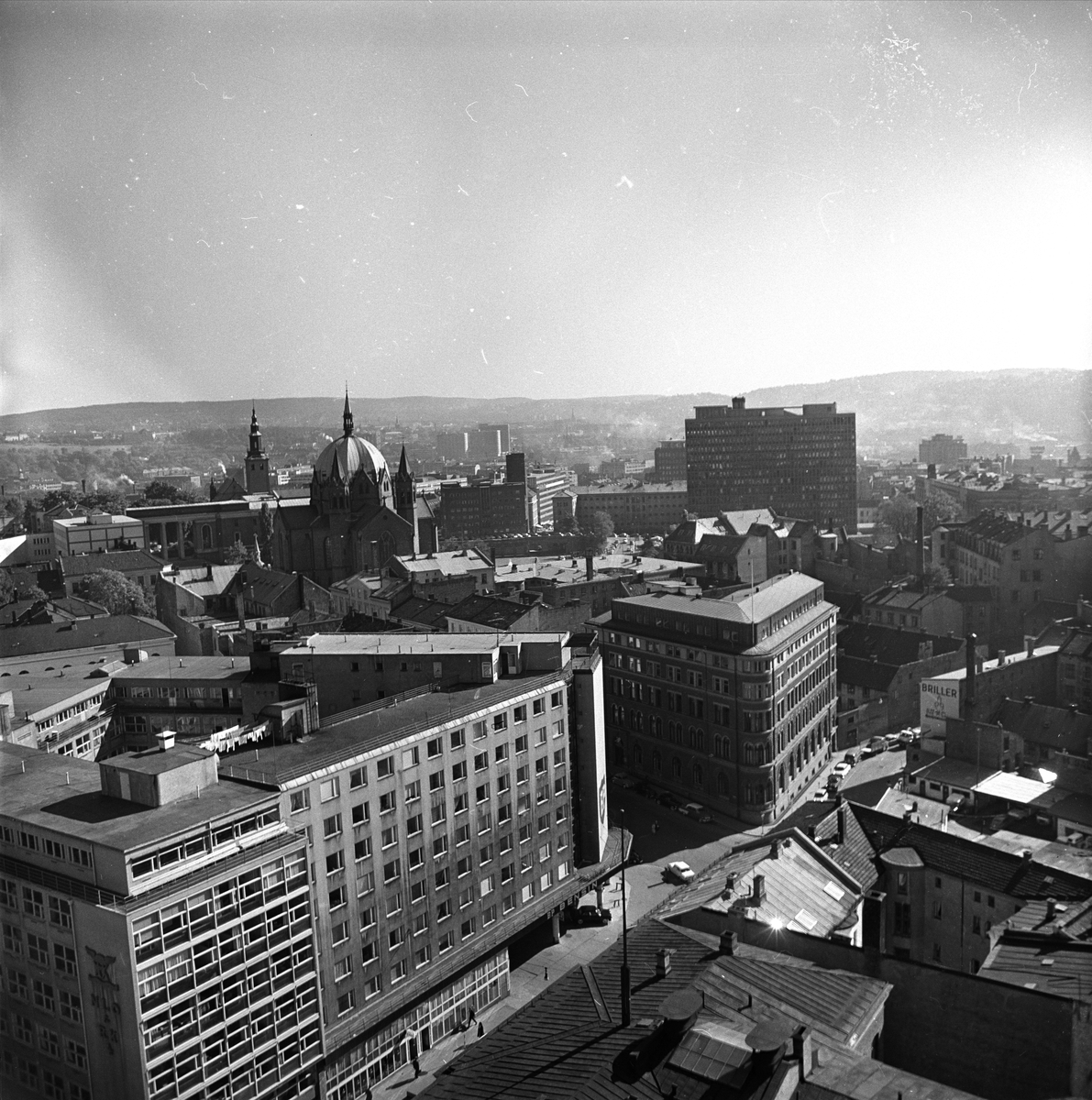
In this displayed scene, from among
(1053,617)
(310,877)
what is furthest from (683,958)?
(1053,617)

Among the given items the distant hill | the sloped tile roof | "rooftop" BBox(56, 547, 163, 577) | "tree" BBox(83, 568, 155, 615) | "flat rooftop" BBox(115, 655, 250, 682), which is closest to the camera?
the sloped tile roof

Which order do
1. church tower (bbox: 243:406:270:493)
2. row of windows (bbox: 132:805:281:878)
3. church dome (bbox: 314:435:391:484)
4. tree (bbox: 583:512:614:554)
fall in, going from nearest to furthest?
row of windows (bbox: 132:805:281:878) → church dome (bbox: 314:435:391:484) → tree (bbox: 583:512:614:554) → church tower (bbox: 243:406:270:493)

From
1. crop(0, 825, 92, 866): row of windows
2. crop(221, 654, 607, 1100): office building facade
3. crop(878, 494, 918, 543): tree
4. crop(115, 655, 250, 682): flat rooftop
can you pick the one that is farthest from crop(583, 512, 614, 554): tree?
crop(0, 825, 92, 866): row of windows

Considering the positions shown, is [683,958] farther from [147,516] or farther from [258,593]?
[147,516]

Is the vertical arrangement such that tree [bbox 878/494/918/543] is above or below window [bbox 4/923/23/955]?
below

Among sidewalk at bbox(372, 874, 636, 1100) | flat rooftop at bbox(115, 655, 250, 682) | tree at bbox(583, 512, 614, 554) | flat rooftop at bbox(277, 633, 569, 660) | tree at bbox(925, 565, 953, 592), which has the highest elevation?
flat rooftop at bbox(277, 633, 569, 660)

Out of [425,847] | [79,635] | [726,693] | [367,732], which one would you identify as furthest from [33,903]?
[79,635]

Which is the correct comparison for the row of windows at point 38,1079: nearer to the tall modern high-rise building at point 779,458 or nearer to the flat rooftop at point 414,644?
the flat rooftop at point 414,644

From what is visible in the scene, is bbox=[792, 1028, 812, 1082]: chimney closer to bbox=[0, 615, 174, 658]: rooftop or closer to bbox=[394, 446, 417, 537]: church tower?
bbox=[0, 615, 174, 658]: rooftop

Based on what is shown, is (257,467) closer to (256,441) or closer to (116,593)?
(256,441)
